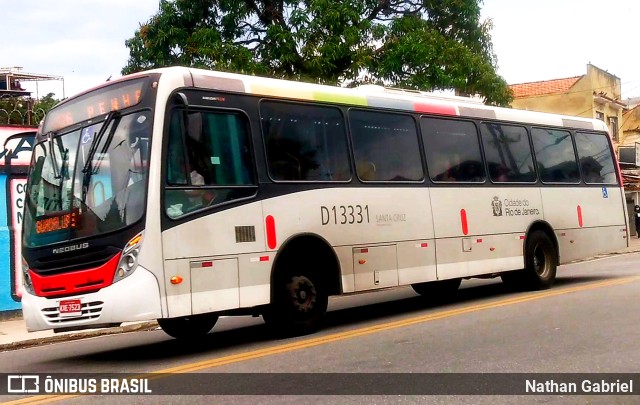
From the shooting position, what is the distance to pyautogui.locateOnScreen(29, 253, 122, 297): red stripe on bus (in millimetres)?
8188

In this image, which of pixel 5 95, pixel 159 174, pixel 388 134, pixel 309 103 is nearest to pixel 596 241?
pixel 388 134

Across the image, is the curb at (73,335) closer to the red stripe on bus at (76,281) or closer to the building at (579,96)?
the red stripe on bus at (76,281)

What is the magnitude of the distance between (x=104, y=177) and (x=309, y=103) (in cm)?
298

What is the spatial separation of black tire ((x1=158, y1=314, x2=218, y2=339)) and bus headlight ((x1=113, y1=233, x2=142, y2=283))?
2.00 meters

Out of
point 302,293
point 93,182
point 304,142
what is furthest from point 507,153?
point 93,182

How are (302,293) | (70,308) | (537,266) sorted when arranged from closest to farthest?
(70,308) → (302,293) → (537,266)

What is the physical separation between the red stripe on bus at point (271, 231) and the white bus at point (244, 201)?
0.7 inches

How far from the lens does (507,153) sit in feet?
45.5

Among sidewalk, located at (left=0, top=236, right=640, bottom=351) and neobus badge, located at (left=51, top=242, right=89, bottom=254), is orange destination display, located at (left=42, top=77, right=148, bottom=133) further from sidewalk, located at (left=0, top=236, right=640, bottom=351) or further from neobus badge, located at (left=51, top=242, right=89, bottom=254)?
sidewalk, located at (left=0, top=236, right=640, bottom=351)

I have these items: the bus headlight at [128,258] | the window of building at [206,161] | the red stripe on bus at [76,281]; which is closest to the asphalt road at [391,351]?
the red stripe on bus at [76,281]

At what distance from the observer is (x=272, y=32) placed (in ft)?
62.4

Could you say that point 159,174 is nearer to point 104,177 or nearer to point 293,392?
point 104,177

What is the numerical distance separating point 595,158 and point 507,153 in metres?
3.18

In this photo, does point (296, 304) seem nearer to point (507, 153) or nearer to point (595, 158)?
point (507, 153)
